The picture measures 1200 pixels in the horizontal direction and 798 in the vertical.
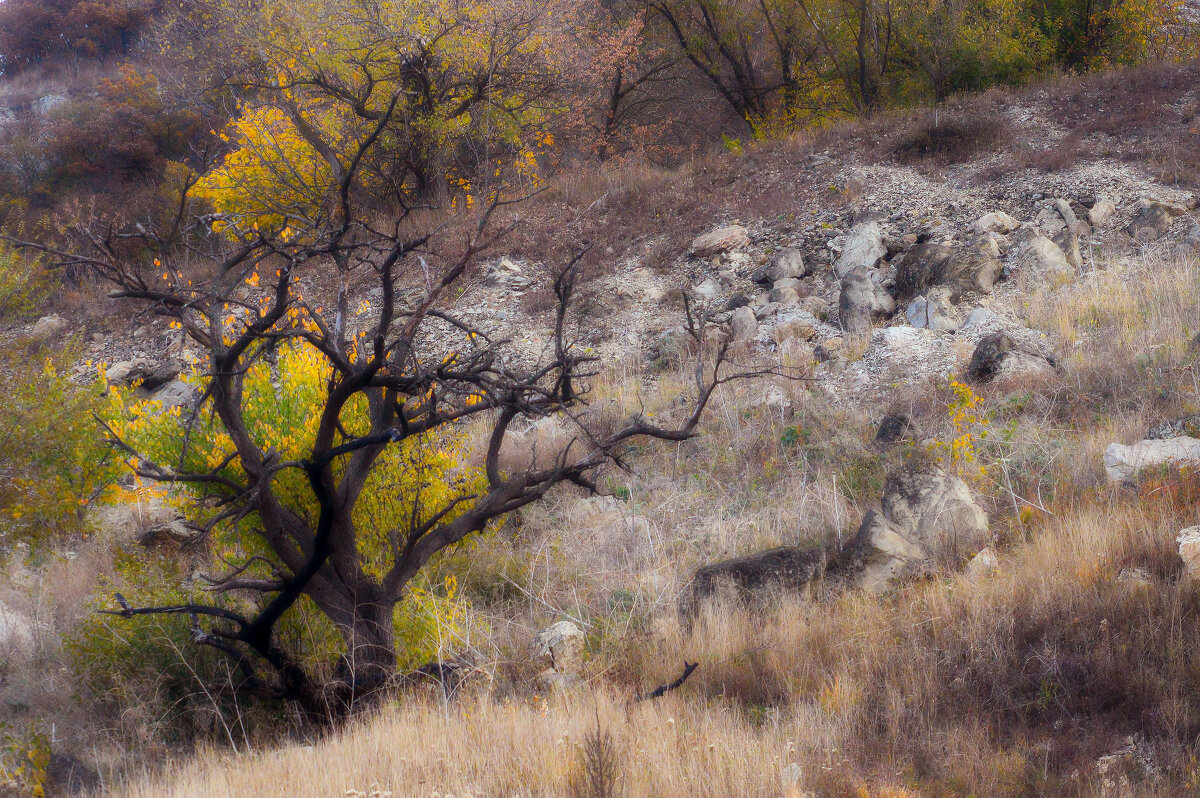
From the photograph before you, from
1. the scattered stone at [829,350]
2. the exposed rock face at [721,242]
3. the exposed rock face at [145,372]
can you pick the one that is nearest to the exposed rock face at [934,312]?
the scattered stone at [829,350]

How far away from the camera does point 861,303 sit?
39.8ft

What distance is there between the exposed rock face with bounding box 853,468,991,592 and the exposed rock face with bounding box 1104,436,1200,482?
1.00 m

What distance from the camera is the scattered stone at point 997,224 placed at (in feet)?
43.3

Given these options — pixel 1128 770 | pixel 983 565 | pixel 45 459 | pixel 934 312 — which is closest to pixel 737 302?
pixel 934 312

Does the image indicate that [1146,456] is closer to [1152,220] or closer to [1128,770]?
[1128,770]

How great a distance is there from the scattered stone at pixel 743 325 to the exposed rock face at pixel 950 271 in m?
2.09

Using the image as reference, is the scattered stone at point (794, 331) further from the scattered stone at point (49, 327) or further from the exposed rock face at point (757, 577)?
the scattered stone at point (49, 327)

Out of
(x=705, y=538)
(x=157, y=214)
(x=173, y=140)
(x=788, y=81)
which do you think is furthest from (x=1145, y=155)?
(x=173, y=140)

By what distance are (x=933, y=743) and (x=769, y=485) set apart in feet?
14.1

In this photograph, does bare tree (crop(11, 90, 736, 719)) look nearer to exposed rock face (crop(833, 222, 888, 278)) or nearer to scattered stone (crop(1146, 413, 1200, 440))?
scattered stone (crop(1146, 413, 1200, 440))

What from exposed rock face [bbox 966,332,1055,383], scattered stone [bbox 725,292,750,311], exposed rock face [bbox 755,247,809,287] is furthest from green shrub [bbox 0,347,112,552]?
exposed rock face [bbox 755,247,809,287]

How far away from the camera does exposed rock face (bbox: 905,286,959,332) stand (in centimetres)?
1089

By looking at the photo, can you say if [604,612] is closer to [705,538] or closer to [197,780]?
[705,538]

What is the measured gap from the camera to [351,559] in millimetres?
5652
